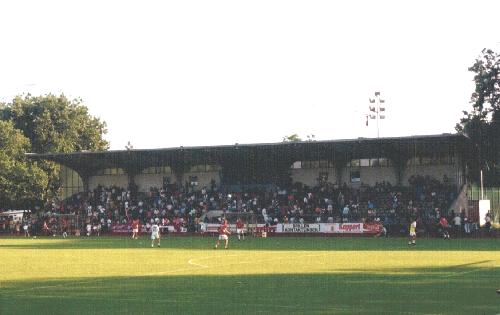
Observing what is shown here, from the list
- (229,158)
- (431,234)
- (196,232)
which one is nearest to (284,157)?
(229,158)

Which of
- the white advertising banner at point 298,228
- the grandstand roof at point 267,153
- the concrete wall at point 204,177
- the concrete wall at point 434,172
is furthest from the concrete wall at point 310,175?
the white advertising banner at point 298,228

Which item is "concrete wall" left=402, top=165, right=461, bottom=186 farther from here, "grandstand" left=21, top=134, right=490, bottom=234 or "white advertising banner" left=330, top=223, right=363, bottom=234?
"white advertising banner" left=330, top=223, right=363, bottom=234

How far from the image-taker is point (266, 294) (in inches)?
764

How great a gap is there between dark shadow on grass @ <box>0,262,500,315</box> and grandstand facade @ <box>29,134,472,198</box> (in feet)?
120

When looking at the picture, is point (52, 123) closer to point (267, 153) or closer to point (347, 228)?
point (267, 153)

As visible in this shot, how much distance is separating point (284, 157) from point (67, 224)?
65.2ft

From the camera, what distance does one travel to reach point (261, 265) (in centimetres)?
2920

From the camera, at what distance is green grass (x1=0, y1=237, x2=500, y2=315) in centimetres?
1717

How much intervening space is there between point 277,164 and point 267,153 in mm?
2418

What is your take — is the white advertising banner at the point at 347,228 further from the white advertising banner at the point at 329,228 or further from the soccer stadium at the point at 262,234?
the soccer stadium at the point at 262,234

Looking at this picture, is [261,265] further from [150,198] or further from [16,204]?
[16,204]

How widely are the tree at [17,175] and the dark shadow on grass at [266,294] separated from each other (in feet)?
189

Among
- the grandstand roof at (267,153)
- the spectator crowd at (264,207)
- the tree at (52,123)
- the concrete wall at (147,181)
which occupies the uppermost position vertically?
the tree at (52,123)

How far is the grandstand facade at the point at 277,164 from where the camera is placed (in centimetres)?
6394
